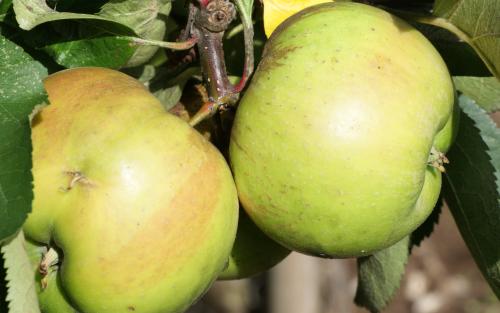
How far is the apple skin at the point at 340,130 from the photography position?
820mm

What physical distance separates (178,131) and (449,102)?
1.01 ft

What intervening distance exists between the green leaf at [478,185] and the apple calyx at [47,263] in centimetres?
52

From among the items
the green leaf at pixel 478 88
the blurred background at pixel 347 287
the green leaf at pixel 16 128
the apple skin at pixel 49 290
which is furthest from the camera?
the blurred background at pixel 347 287

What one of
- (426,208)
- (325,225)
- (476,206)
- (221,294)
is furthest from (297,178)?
(221,294)

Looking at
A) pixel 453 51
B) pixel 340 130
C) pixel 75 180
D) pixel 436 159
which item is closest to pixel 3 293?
pixel 75 180

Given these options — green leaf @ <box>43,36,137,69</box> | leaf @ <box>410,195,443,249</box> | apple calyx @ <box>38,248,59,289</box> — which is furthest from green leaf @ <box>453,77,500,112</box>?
apple calyx @ <box>38,248,59,289</box>

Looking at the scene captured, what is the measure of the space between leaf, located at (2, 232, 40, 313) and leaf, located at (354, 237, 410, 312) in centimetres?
52

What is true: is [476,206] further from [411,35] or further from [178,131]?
[178,131]

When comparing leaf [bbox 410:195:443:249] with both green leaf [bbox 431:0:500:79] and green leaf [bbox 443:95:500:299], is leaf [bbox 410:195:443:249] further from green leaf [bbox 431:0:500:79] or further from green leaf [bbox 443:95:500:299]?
green leaf [bbox 431:0:500:79]

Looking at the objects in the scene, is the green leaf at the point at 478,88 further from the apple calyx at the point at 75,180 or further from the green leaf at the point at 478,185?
the apple calyx at the point at 75,180

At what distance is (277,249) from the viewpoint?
3.39ft

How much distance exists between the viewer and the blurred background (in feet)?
10.9

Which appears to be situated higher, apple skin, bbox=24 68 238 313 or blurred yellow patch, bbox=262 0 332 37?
blurred yellow patch, bbox=262 0 332 37

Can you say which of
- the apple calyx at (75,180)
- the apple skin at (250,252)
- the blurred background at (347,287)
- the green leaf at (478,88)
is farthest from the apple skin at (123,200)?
the blurred background at (347,287)
